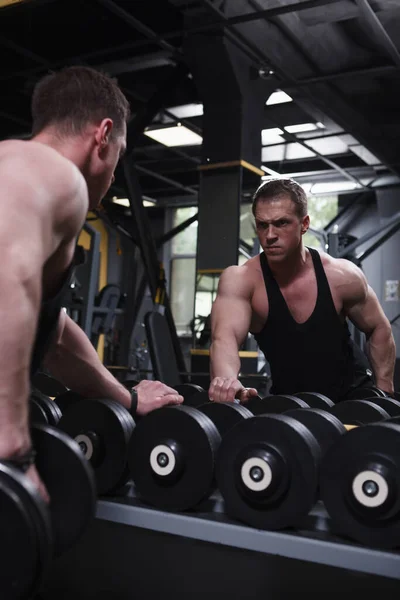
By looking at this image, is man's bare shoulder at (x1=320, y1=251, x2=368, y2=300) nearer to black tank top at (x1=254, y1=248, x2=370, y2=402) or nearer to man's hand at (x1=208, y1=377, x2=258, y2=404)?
black tank top at (x1=254, y1=248, x2=370, y2=402)

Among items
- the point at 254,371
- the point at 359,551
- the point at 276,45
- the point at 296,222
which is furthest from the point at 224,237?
the point at 359,551

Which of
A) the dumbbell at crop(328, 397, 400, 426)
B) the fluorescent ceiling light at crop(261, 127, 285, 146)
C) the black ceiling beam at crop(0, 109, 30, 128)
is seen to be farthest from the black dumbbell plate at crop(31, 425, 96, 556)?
the black ceiling beam at crop(0, 109, 30, 128)

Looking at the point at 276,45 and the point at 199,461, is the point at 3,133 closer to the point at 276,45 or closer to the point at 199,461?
the point at 276,45

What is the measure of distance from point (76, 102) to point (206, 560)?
1.00 meters

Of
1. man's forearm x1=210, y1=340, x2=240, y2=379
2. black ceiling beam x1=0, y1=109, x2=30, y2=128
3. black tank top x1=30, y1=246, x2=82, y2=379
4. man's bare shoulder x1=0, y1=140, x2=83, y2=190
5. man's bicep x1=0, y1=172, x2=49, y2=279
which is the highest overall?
black ceiling beam x1=0, y1=109, x2=30, y2=128

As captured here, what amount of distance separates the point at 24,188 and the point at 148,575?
1.00 m

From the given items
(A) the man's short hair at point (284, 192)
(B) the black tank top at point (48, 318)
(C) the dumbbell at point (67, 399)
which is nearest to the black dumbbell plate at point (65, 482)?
(B) the black tank top at point (48, 318)

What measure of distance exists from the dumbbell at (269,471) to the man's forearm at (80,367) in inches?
14.5

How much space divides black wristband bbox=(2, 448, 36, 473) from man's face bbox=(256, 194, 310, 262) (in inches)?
52.2

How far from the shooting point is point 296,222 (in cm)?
214

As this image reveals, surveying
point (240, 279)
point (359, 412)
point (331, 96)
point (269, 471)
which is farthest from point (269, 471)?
point (331, 96)

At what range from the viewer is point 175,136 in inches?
279

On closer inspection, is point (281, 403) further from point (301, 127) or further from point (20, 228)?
point (301, 127)

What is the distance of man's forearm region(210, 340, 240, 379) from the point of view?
6.75 ft
